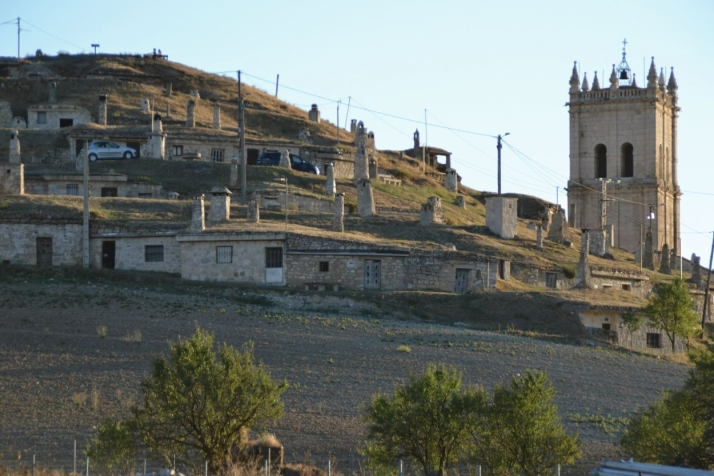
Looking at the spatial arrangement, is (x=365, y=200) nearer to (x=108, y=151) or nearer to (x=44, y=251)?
(x=44, y=251)

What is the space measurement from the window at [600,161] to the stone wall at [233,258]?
176ft

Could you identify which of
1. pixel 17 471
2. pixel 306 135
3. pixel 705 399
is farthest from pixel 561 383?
pixel 306 135

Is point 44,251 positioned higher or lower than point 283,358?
higher

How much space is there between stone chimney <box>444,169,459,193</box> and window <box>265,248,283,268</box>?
32.7m

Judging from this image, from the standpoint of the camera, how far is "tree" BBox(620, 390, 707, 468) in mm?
32219

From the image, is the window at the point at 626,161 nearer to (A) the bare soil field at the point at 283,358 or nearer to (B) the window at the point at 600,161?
(B) the window at the point at 600,161

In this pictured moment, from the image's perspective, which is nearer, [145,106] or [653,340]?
[653,340]

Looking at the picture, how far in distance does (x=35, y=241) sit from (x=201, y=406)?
24.5 metres

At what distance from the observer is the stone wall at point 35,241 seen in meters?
54.9

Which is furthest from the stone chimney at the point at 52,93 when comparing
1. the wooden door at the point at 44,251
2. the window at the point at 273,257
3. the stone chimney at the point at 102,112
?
the window at the point at 273,257

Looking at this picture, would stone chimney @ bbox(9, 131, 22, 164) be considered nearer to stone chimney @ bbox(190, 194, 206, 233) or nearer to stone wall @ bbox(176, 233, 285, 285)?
stone chimney @ bbox(190, 194, 206, 233)

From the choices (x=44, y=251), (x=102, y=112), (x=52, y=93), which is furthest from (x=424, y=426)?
(x=52, y=93)

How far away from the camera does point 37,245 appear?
55.2 metres

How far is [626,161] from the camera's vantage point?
103812mm
